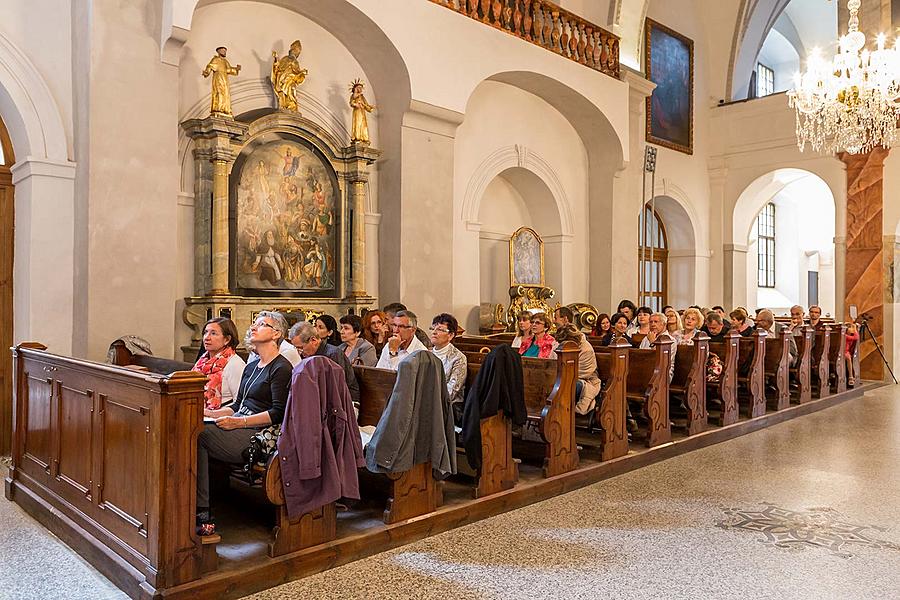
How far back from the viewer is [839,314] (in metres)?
14.0

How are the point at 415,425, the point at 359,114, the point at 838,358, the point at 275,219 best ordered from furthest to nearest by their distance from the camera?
the point at 838,358 → the point at 359,114 → the point at 275,219 → the point at 415,425

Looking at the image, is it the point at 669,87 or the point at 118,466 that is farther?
the point at 669,87

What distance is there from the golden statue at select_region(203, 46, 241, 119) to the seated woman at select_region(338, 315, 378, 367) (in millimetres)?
2739

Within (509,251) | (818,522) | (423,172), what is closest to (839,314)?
(509,251)

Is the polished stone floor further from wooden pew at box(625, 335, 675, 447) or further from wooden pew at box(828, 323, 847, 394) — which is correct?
wooden pew at box(828, 323, 847, 394)

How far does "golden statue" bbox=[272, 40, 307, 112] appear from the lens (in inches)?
314

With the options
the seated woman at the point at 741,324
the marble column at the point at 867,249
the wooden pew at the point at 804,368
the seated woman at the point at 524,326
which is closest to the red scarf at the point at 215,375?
the seated woman at the point at 524,326

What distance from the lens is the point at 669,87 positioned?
48.3ft

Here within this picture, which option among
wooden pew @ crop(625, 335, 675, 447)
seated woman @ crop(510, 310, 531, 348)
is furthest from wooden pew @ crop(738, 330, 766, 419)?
seated woman @ crop(510, 310, 531, 348)

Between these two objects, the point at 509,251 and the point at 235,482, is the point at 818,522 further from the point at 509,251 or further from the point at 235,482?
the point at 509,251

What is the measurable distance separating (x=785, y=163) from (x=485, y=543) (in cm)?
1310

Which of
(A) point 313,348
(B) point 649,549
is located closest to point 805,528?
(B) point 649,549

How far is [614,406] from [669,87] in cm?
1066

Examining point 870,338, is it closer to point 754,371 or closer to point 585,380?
point 754,371
